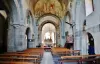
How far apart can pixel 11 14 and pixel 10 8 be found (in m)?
0.58

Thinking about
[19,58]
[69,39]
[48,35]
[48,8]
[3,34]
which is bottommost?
[19,58]

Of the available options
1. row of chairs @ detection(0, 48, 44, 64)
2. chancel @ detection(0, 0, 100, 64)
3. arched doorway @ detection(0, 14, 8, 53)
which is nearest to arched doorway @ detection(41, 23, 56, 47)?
arched doorway @ detection(0, 14, 8, 53)

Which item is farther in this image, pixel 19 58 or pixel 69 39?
pixel 69 39

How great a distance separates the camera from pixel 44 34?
46.0 metres

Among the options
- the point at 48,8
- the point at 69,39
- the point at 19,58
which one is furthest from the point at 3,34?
the point at 48,8

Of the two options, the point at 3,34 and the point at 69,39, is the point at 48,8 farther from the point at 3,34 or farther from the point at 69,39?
the point at 3,34

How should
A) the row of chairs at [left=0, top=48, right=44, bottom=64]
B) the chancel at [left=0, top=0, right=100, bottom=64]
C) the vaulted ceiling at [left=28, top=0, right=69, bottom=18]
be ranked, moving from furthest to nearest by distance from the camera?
the vaulted ceiling at [left=28, top=0, right=69, bottom=18] < the chancel at [left=0, top=0, right=100, bottom=64] < the row of chairs at [left=0, top=48, right=44, bottom=64]

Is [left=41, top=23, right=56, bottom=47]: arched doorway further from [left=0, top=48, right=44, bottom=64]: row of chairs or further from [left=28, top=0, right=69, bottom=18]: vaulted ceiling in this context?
[left=0, top=48, right=44, bottom=64]: row of chairs

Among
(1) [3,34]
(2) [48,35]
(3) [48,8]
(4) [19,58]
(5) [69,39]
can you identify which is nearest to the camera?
(4) [19,58]

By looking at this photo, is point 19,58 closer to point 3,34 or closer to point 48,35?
point 3,34

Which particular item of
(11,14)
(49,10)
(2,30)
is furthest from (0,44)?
(49,10)

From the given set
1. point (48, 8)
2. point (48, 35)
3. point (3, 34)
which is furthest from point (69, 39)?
point (48, 35)

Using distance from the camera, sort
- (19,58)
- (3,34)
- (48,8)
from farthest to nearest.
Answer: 1. (48,8)
2. (3,34)
3. (19,58)

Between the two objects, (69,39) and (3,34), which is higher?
(3,34)
